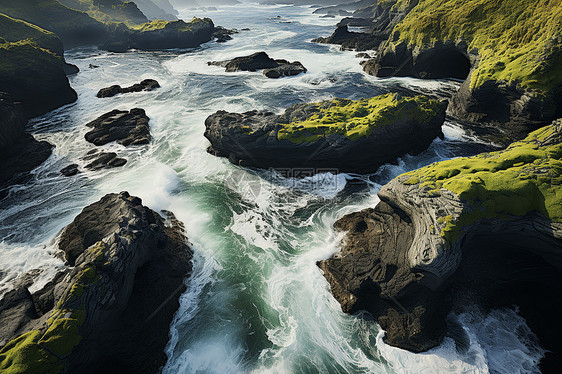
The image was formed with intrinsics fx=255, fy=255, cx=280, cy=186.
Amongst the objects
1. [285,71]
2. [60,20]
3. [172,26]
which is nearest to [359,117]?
[285,71]

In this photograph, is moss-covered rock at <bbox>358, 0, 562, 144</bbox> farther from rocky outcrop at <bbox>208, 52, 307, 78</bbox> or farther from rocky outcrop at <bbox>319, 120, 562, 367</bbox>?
rocky outcrop at <bbox>208, 52, 307, 78</bbox>

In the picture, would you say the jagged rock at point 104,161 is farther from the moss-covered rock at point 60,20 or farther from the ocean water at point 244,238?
the moss-covered rock at point 60,20

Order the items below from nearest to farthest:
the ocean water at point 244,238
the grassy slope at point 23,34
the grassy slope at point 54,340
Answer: the grassy slope at point 54,340
the ocean water at point 244,238
the grassy slope at point 23,34

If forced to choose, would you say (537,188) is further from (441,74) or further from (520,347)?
(441,74)

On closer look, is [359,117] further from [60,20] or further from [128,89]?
[60,20]

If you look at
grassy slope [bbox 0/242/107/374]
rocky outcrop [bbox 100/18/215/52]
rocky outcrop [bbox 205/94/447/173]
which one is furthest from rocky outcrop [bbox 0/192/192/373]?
rocky outcrop [bbox 100/18/215/52]

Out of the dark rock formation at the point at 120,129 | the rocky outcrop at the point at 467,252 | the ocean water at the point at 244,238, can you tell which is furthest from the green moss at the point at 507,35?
the dark rock formation at the point at 120,129
